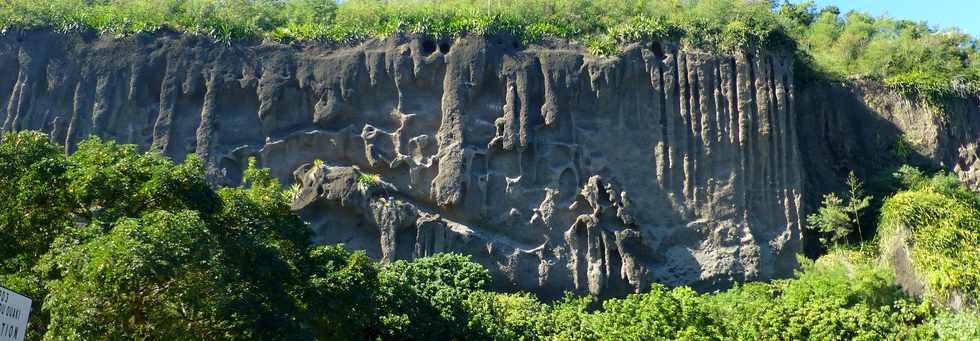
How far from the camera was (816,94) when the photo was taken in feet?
106

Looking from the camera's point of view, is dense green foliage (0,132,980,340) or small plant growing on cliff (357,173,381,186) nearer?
dense green foliage (0,132,980,340)

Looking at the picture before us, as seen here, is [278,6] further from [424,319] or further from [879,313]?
[879,313]

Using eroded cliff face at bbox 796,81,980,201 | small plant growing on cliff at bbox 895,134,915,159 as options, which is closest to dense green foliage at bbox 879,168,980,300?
small plant growing on cliff at bbox 895,134,915,159

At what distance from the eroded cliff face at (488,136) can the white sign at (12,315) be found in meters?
21.9

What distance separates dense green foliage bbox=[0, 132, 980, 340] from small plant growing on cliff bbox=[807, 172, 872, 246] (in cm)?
162

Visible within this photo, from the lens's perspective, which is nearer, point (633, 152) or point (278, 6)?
point (633, 152)

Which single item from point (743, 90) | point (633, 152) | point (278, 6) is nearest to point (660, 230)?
point (633, 152)

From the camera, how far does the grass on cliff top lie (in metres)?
30.6

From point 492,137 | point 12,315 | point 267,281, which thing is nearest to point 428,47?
point 492,137

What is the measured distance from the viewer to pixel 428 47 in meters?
30.7

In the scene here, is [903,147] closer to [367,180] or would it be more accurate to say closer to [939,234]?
[939,234]

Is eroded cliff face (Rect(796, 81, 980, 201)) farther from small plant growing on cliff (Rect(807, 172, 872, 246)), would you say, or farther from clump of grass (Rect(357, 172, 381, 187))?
clump of grass (Rect(357, 172, 381, 187))

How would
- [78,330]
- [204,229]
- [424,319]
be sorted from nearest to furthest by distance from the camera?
[78,330] < [204,229] < [424,319]

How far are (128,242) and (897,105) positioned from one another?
23.9 metres
